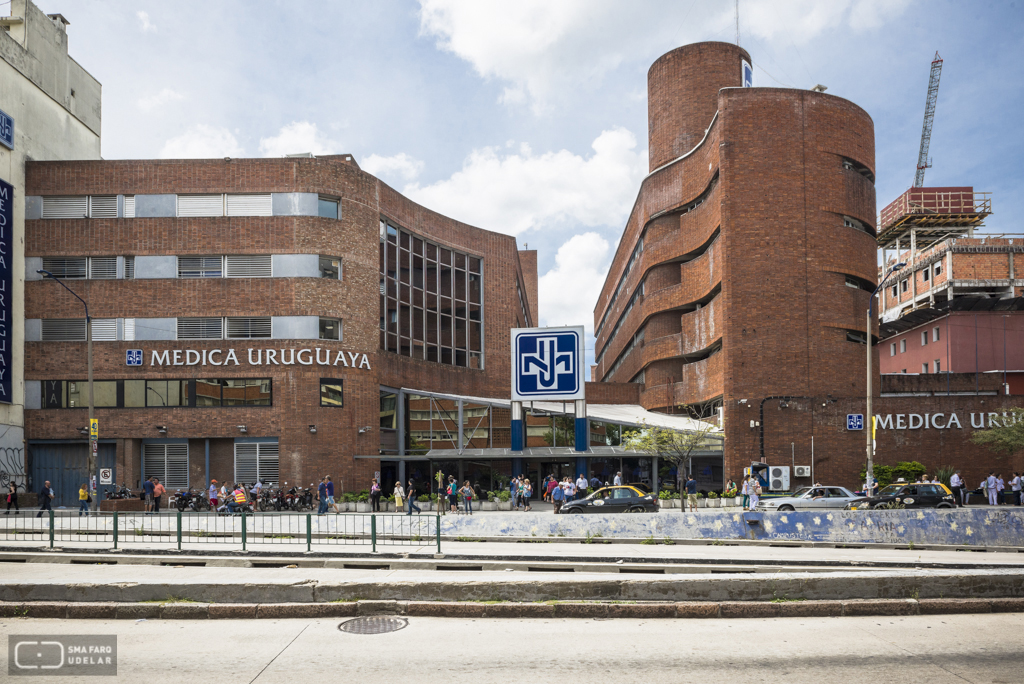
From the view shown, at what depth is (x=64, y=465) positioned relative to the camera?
3625cm

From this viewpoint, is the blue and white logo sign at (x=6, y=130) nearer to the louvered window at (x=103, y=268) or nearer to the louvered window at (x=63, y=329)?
the louvered window at (x=103, y=268)

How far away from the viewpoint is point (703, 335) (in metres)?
44.2

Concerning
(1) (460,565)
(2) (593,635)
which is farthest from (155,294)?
(2) (593,635)

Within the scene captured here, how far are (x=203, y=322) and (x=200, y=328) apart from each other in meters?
0.32

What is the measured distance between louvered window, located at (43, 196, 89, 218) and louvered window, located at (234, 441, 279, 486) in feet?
47.6

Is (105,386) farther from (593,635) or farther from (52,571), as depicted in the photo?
(593,635)

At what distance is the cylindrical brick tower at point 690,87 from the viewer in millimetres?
51000

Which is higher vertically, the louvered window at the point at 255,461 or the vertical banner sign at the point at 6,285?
the vertical banner sign at the point at 6,285

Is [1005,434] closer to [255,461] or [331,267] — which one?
[331,267]

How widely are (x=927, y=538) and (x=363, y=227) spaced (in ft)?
96.2

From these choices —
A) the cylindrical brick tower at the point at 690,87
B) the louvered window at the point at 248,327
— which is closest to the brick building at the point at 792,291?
the cylindrical brick tower at the point at 690,87

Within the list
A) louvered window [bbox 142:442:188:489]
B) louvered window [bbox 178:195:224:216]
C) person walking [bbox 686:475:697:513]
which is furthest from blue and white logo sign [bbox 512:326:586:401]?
louvered window [bbox 178:195:224:216]

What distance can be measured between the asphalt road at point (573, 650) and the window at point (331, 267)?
2853 centimetres

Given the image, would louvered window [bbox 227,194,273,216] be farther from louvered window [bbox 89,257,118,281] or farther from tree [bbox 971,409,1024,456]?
tree [bbox 971,409,1024,456]
